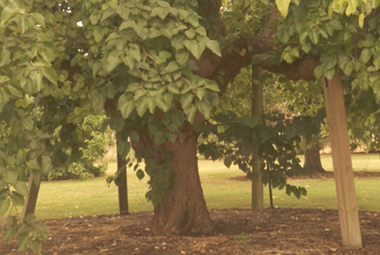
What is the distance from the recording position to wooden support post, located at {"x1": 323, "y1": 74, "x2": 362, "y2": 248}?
17.9 ft

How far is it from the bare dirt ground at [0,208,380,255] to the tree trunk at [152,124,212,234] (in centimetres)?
24

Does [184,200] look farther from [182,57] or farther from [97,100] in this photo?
[182,57]

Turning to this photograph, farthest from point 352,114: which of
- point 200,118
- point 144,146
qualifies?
point 144,146

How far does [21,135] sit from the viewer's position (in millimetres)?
4031

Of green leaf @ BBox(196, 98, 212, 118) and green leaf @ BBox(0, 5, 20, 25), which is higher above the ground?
green leaf @ BBox(0, 5, 20, 25)

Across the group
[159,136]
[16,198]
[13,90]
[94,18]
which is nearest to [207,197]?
[159,136]

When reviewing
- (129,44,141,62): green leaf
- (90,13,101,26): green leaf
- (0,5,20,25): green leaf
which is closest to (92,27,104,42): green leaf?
(90,13,101,26): green leaf

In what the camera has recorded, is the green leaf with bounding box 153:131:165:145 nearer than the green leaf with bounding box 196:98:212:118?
No

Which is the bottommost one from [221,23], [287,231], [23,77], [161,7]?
[287,231]

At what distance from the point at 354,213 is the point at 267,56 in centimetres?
193

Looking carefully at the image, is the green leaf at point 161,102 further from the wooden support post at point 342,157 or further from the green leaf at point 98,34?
the wooden support post at point 342,157

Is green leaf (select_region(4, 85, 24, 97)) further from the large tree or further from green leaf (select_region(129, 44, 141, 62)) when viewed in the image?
green leaf (select_region(129, 44, 141, 62))

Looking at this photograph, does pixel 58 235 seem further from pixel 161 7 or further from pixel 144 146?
pixel 161 7

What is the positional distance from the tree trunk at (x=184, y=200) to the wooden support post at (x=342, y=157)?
2.01m
